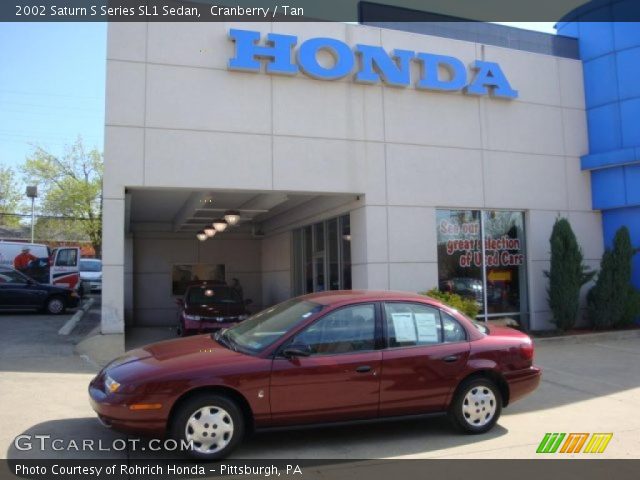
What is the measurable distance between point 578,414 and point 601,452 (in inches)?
56.2

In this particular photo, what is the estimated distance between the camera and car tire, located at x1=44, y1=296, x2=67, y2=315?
19031 millimetres

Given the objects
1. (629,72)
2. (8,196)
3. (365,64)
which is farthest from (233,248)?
(8,196)

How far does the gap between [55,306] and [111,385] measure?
51.0 feet

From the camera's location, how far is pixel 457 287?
12664mm

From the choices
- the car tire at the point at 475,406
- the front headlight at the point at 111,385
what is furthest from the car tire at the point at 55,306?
the car tire at the point at 475,406

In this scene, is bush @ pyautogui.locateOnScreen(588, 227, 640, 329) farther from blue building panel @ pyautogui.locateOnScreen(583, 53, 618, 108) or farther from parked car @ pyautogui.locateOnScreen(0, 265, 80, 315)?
parked car @ pyautogui.locateOnScreen(0, 265, 80, 315)

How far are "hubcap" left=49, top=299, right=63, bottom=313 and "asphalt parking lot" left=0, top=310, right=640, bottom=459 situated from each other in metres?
9.65

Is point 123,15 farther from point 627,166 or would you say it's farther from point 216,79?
point 627,166

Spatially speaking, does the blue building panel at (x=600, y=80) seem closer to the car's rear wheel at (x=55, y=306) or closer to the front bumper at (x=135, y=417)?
the front bumper at (x=135, y=417)

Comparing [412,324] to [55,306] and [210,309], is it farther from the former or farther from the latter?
Answer: [55,306]

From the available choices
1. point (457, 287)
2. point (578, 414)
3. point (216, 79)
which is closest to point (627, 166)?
point (457, 287)

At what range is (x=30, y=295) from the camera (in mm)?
18688

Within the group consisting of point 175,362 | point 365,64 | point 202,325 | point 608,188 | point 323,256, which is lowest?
point 202,325

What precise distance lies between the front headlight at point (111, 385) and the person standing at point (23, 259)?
762 inches
